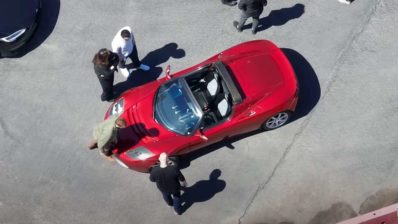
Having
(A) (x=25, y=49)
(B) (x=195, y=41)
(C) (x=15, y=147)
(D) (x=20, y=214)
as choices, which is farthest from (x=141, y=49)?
(D) (x=20, y=214)

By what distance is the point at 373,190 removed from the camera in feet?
33.3

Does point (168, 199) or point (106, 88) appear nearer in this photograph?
point (168, 199)

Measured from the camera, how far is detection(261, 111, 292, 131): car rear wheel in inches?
402

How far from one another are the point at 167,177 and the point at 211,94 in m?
2.13

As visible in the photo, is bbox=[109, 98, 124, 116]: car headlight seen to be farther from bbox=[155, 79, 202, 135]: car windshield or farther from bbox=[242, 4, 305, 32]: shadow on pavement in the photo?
bbox=[242, 4, 305, 32]: shadow on pavement

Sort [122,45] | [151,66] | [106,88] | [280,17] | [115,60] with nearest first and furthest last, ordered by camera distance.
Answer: [115,60]
[122,45]
[106,88]
[151,66]
[280,17]

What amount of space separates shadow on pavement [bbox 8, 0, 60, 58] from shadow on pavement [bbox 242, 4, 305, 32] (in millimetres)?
4314

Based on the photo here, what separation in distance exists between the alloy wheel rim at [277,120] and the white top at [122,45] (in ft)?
10.3

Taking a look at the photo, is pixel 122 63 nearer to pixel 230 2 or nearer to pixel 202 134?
pixel 202 134

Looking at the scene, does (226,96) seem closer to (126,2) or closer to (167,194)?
(167,194)

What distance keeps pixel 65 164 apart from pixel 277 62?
4674 mm

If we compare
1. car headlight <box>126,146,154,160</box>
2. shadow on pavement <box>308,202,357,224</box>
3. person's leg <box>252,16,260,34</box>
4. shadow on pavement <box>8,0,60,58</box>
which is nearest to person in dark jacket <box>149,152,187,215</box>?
car headlight <box>126,146,154,160</box>

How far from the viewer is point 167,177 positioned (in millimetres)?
8531

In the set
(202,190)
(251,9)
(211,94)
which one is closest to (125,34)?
(211,94)
